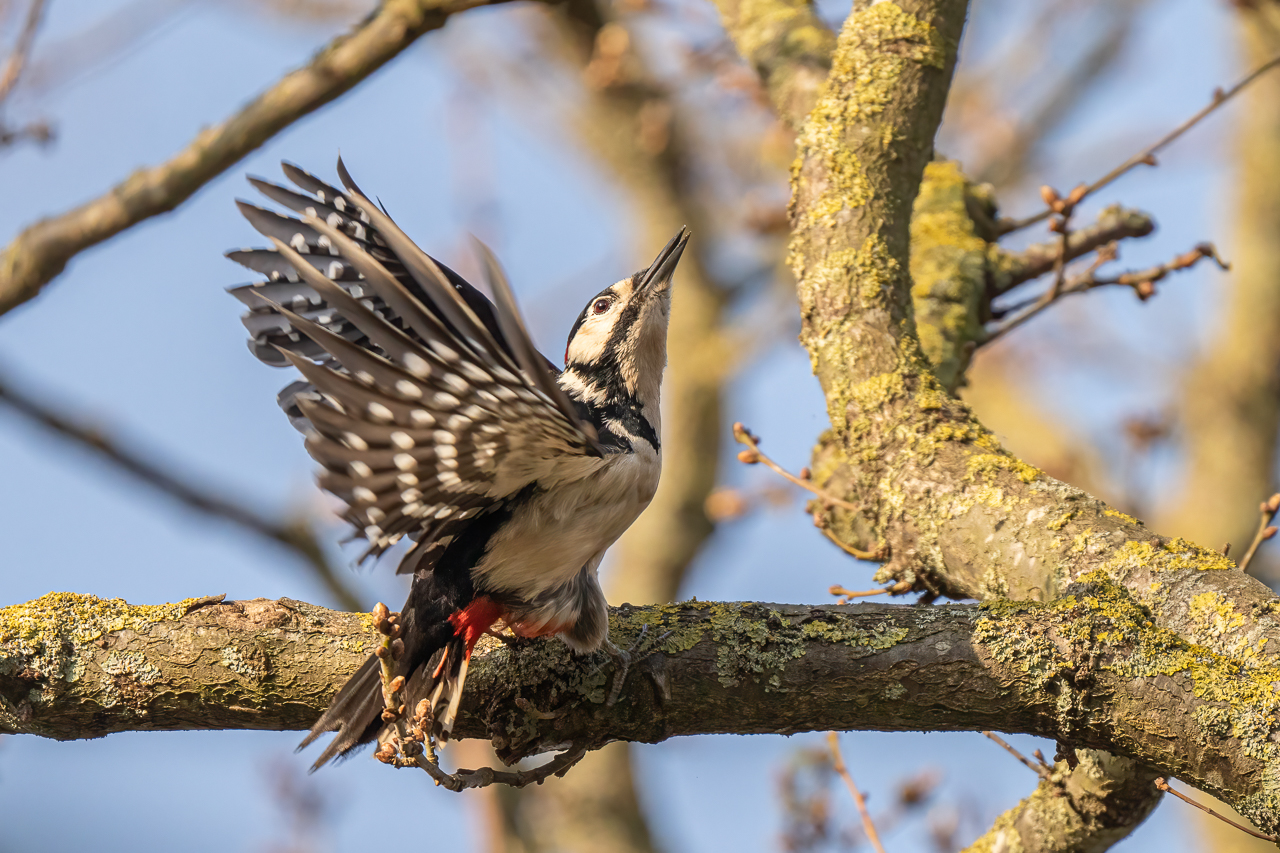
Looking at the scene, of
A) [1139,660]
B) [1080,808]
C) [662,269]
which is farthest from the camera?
[662,269]

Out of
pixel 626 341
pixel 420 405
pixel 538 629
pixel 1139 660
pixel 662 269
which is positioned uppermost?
pixel 662 269

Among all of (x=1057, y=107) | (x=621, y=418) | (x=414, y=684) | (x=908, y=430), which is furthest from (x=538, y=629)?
(x=1057, y=107)

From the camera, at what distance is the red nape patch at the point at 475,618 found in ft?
9.67

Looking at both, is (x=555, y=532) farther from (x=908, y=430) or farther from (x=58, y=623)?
(x=58, y=623)

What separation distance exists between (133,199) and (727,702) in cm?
215

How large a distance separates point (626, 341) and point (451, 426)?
1390 mm

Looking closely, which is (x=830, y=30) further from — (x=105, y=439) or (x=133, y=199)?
(x=105, y=439)

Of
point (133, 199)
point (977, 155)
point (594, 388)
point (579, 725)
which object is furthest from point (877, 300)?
point (977, 155)

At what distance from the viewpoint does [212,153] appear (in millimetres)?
3295

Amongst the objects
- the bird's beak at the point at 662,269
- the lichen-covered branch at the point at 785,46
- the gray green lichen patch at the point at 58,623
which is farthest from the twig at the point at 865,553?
the gray green lichen patch at the point at 58,623

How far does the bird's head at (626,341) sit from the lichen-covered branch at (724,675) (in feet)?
3.61

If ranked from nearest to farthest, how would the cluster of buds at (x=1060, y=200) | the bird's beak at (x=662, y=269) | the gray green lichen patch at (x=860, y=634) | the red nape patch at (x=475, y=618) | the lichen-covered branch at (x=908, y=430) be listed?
the gray green lichen patch at (x=860, y=634)
the lichen-covered branch at (x=908, y=430)
the red nape patch at (x=475, y=618)
the cluster of buds at (x=1060, y=200)
the bird's beak at (x=662, y=269)

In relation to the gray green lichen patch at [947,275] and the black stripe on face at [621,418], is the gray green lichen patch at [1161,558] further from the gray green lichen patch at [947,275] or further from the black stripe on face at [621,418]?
the black stripe on face at [621,418]

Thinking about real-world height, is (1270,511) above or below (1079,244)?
below
